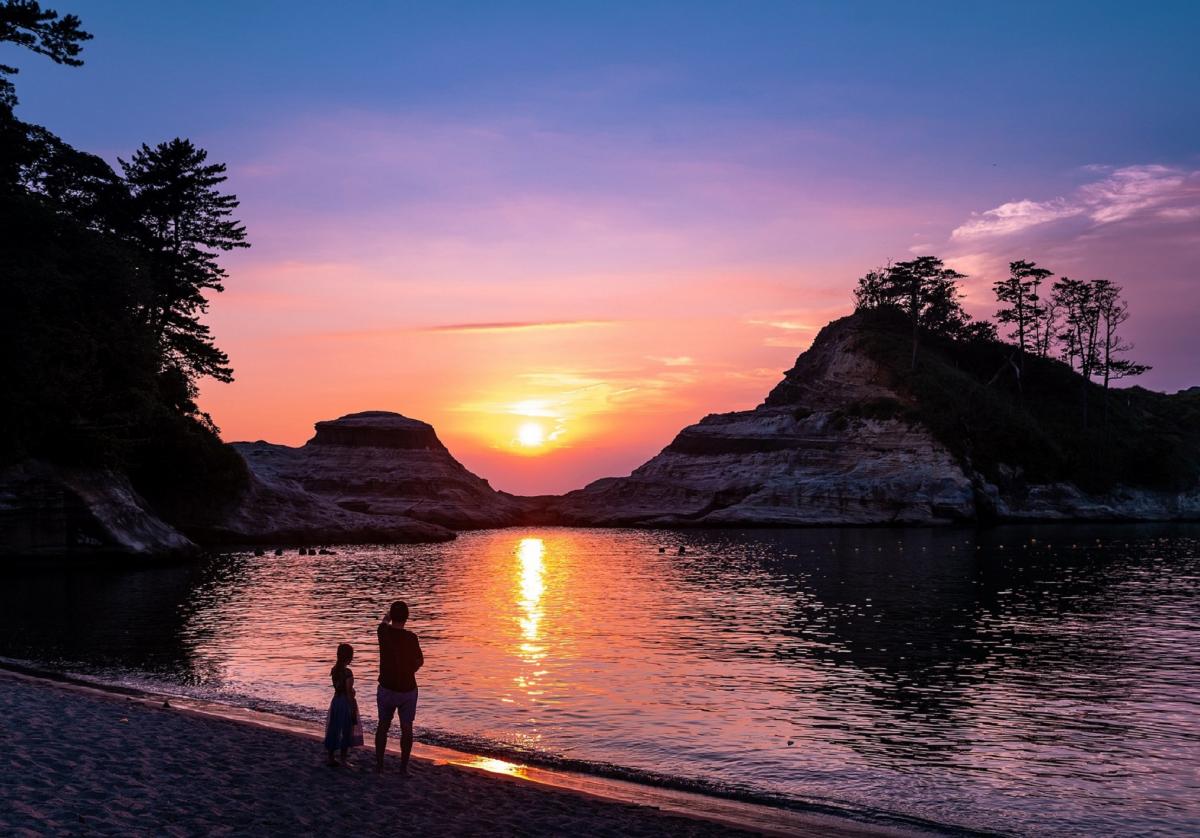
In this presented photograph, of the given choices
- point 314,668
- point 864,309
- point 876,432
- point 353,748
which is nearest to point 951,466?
Result: point 876,432

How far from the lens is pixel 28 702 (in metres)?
19.6

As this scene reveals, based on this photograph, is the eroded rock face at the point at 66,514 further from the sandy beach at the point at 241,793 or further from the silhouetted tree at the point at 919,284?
the silhouetted tree at the point at 919,284

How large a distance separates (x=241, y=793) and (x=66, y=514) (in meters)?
50.2

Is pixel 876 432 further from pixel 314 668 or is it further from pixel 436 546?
pixel 314 668

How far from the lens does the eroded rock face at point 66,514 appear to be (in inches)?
2138

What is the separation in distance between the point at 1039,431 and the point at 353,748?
134791 mm

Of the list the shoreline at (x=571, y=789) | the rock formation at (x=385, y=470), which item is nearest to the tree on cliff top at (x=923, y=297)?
the rock formation at (x=385, y=470)

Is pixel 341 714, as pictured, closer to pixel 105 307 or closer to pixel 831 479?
pixel 105 307

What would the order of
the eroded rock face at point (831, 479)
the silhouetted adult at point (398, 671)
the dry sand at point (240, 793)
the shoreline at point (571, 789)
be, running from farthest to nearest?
the eroded rock face at point (831, 479) < the silhouetted adult at point (398, 671) < the shoreline at point (571, 789) < the dry sand at point (240, 793)

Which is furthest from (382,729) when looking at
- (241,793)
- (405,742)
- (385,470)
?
(385,470)

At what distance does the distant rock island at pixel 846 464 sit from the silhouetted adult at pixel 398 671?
8697 cm

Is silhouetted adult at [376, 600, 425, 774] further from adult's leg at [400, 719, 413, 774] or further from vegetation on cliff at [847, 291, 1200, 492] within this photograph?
vegetation on cliff at [847, 291, 1200, 492]

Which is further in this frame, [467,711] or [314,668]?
[314,668]

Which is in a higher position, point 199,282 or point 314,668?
point 199,282
